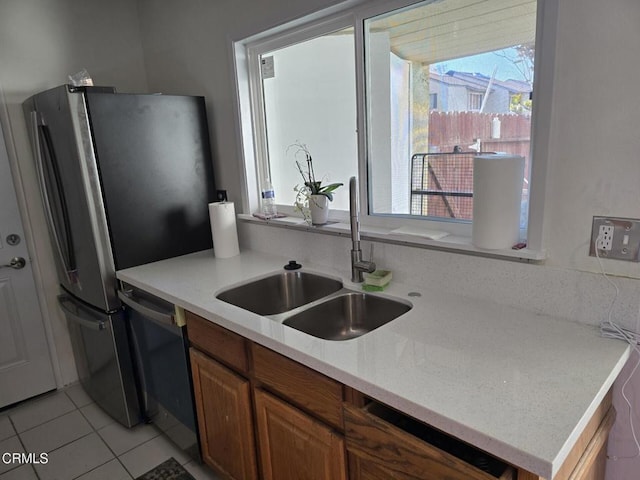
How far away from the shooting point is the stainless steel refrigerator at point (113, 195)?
1997 mm

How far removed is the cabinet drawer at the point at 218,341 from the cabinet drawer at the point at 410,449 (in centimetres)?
49

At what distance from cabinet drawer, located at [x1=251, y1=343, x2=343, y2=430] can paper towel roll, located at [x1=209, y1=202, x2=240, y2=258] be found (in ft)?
3.09

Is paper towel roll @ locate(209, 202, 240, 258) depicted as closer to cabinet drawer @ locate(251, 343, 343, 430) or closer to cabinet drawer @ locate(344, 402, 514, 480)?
cabinet drawer @ locate(251, 343, 343, 430)

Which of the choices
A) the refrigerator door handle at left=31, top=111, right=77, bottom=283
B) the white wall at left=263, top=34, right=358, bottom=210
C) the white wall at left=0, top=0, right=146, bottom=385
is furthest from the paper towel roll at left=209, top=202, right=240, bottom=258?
the white wall at left=0, top=0, right=146, bottom=385

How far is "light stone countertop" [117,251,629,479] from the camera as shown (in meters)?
0.83

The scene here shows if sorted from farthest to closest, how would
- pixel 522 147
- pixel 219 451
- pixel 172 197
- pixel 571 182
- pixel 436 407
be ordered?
pixel 172 197 → pixel 219 451 → pixel 522 147 → pixel 571 182 → pixel 436 407

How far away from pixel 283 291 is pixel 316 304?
17.5 inches

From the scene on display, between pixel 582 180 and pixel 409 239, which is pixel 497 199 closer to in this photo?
pixel 582 180

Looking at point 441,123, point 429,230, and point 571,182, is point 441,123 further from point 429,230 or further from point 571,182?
point 571,182

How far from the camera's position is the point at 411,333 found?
1.26 m

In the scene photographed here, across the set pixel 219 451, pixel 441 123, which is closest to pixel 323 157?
pixel 441 123

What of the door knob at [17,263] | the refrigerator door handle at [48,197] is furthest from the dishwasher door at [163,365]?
the door knob at [17,263]

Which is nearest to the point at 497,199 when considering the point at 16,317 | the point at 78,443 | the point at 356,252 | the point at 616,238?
the point at 616,238

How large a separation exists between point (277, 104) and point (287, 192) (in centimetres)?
49
